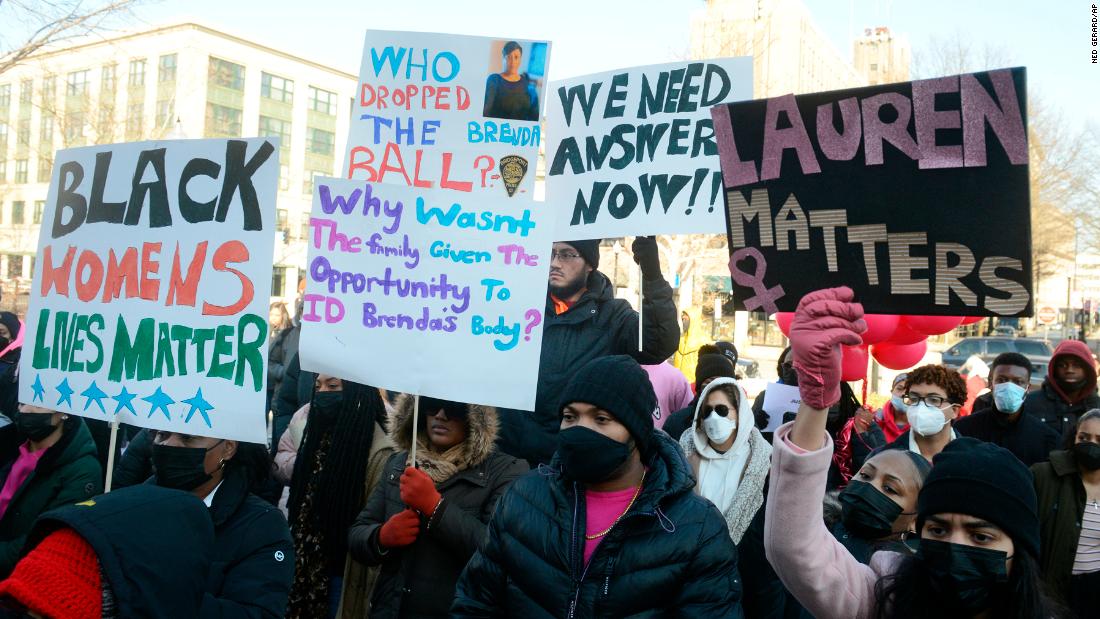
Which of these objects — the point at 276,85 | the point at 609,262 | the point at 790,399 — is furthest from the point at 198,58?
the point at 790,399

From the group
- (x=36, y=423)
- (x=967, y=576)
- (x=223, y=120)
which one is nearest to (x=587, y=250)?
(x=36, y=423)

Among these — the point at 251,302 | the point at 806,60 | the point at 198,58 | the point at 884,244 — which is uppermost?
the point at 806,60

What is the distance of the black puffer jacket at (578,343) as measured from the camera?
14.9 feet

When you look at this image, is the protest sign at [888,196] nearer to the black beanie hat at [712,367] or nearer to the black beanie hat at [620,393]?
the black beanie hat at [620,393]

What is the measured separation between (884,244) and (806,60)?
63898 mm

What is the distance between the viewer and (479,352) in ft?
12.7

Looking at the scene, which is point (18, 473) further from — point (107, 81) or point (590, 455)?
point (107, 81)

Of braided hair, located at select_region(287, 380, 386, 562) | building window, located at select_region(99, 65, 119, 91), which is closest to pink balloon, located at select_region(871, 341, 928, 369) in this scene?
braided hair, located at select_region(287, 380, 386, 562)

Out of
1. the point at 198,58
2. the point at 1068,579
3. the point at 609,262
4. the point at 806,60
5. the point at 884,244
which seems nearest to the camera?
the point at 884,244

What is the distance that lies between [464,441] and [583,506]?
115 centimetres

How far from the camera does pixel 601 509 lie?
3.00 meters

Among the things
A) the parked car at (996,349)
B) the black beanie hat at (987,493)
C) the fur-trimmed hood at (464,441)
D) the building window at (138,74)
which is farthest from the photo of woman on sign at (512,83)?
the building window at (138,74)

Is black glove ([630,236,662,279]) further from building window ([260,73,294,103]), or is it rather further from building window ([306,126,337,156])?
building window ([306,126,337,156])

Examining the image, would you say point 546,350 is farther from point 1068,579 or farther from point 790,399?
point 1068,579
